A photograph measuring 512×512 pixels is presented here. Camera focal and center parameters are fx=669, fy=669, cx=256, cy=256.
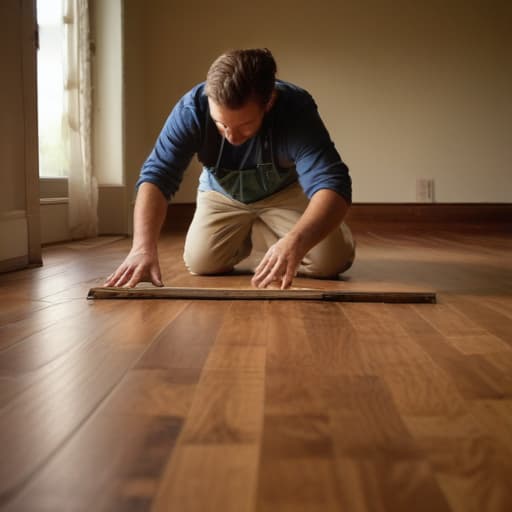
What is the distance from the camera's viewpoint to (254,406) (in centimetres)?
91

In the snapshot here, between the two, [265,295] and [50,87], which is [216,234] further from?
[50,87]

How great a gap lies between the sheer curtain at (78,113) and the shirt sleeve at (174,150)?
6.22 ft

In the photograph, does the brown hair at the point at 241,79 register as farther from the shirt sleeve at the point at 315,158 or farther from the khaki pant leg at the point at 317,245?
the khaki pant leg at the point at 317,245

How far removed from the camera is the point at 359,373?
1.08m

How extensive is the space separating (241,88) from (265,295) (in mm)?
548

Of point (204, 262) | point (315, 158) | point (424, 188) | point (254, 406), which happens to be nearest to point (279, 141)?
point (315, 158)

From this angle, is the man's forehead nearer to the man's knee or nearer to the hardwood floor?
the hardwood floor

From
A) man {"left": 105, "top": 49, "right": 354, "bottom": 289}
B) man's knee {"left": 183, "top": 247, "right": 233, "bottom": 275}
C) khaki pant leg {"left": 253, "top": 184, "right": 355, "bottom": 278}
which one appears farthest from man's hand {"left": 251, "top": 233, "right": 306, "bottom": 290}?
man's knee {"left": 183, "top": 247, "right": 233, "bottom": 275}

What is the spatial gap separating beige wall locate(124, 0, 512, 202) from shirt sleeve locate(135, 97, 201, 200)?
2.98 meters

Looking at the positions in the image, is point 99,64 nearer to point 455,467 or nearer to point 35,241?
point 35,241

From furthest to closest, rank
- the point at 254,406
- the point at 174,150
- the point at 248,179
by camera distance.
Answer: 1. the point at 248,179
2. the point at 174,150
3. the point at 254,406

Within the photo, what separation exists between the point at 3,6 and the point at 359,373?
6.33ft

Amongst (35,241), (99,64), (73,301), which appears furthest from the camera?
(99,64)

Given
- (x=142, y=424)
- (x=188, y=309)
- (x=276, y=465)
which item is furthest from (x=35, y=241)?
(x=276, y=465)
